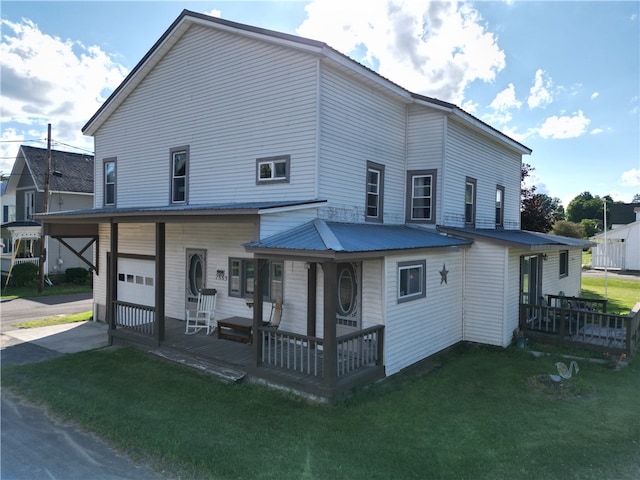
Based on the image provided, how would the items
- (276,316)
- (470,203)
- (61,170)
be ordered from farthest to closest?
1. (61,170)
2. (470,203)
3. (276,316)

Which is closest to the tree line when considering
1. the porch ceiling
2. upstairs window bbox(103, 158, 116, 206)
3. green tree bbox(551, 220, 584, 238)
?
green tree bbox(551, 220, 584, 238)

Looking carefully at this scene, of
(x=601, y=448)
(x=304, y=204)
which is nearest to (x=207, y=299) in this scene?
(x=304, y=204)

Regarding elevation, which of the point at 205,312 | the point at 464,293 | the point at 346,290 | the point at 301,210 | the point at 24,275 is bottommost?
the point at 24,275

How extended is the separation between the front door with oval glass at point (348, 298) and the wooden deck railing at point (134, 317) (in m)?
5.13

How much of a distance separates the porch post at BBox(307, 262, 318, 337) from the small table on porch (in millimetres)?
1529

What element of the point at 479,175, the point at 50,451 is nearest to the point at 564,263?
the point at 479,175

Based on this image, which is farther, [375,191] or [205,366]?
[375,191]

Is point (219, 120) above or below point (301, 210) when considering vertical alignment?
above

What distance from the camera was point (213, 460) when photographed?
18.7ft

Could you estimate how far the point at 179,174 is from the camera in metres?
13.0

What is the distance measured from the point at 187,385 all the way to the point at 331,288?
3768 mm

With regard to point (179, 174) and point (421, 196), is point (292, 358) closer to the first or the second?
point (421, 196)

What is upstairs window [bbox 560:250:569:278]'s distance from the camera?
54.5 feet

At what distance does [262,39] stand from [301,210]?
4.78m
